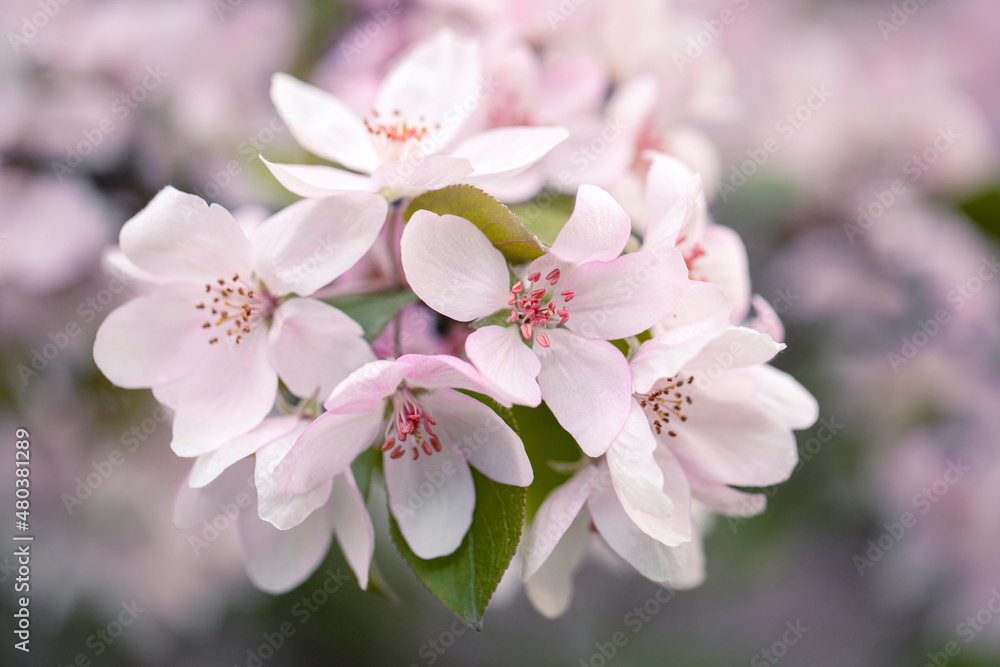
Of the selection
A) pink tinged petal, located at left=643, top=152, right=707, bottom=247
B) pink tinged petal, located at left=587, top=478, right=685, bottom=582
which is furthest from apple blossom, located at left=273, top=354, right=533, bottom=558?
pink tinged petal, located at left=643, top=152, right=707, bottom=247

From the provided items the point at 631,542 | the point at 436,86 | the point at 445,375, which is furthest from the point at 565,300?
the point at 436,86

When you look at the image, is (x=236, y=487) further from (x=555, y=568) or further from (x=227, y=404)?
(x=555, y=568)

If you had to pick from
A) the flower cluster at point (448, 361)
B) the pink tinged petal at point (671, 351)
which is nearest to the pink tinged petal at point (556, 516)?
the flower cluster at point (448, 361)

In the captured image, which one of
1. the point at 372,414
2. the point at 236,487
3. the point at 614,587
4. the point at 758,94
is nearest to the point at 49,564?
the point at 236,487

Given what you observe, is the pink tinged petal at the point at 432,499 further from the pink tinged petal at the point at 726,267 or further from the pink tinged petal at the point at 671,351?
the pink tinged petal at the point at 726,267

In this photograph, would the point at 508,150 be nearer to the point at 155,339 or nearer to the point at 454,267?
the point at 454,267

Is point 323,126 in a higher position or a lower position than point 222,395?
higher
